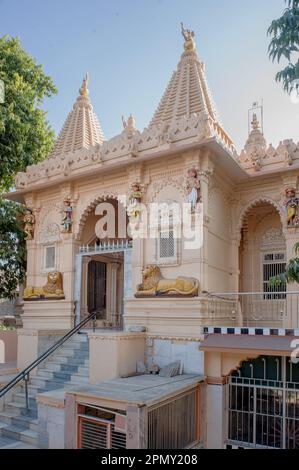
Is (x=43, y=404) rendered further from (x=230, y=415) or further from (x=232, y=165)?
(x=232, y=165)

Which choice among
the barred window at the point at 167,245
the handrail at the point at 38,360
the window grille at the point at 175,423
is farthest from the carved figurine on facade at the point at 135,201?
the window grille at the point at 175,423

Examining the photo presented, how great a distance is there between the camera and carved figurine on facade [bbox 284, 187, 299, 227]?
996 cm

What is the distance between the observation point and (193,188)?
363 inches

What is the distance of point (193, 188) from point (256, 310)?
3.79m

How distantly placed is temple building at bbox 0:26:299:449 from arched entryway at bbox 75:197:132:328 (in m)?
0.05

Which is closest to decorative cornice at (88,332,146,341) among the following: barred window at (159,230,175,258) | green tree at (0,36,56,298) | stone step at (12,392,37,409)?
barred window at (159,230,175,258)

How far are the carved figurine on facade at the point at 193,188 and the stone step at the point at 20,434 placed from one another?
5441 mm

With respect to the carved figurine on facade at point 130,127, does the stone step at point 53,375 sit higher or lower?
lower

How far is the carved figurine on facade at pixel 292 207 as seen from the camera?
996cm

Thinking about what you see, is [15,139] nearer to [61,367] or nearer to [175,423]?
[61,367]

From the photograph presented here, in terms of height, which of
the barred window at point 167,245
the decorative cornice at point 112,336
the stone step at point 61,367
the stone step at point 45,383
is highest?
the barred window at point 167,245

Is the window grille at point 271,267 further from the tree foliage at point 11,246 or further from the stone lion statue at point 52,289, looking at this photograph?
the tree foliage at point 11,246
